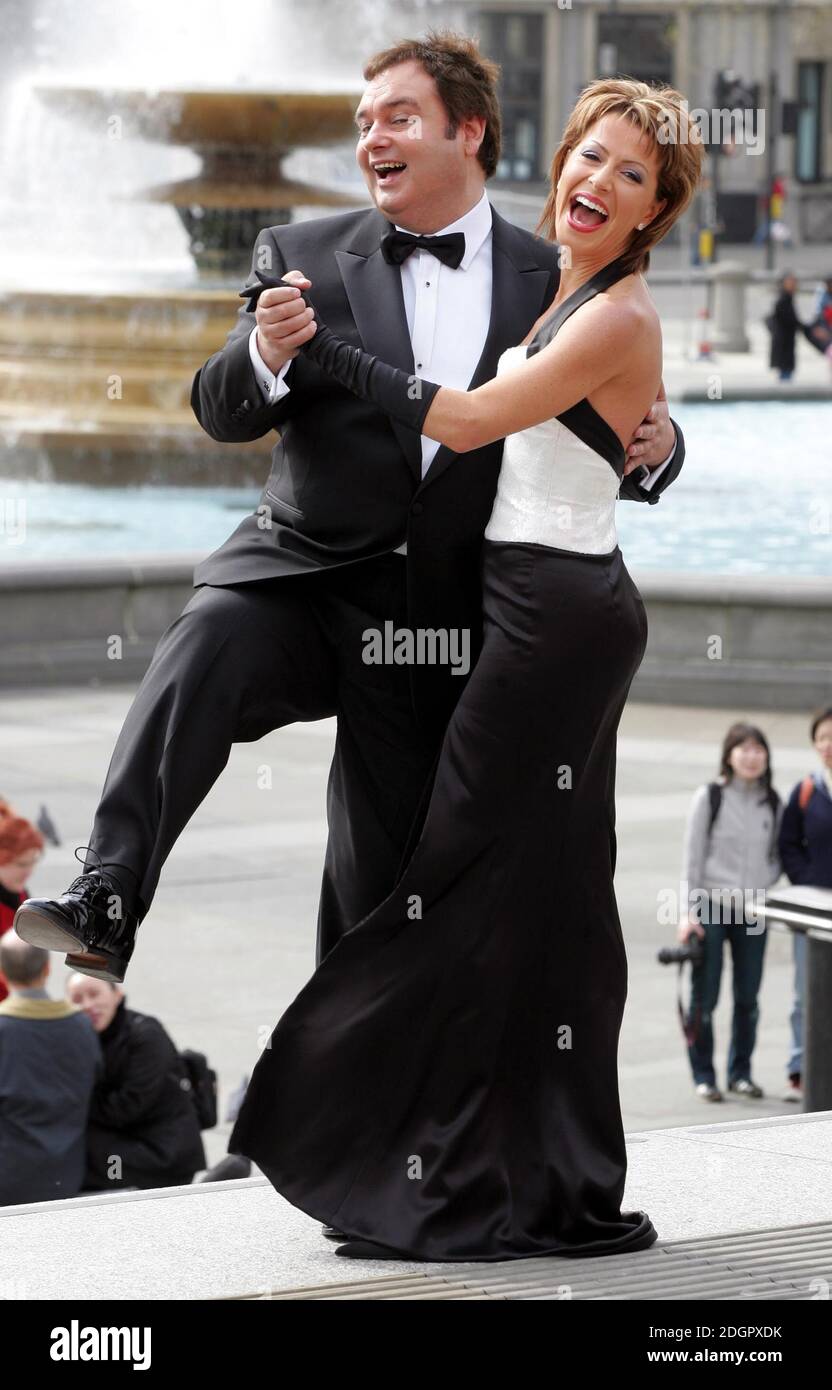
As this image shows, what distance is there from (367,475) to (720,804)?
16.2 ft

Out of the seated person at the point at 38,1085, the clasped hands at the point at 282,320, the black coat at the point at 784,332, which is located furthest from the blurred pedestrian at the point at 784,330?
the clasped hands at the point at 282,320

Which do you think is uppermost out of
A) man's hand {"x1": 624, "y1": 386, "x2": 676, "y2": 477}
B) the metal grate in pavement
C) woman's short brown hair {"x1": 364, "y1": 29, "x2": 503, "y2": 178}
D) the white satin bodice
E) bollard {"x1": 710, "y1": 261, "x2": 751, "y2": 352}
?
bollard {"x1": 710, "y1": 261, "x2": 751, "y2": 352}

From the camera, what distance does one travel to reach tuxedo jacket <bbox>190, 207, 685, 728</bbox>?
4891 millimetres

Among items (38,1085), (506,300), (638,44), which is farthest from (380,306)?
(638,44)

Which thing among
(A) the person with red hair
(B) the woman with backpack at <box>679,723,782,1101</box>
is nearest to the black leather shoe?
(A) the person with red hair

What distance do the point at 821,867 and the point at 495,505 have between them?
16.3 ft

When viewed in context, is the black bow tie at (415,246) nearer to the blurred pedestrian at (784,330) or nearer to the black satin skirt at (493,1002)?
the black satin skirt at (493,1002)

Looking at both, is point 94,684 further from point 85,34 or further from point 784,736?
point 85,34

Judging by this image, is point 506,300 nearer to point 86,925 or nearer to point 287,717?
point 287,717

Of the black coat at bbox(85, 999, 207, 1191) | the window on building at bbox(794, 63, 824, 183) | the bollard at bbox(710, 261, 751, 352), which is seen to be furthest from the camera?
the window on building at bbox(794, 63, 824, 183)

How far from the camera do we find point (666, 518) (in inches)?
838

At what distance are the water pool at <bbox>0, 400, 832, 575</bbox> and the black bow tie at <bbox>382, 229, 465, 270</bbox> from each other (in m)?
11.5

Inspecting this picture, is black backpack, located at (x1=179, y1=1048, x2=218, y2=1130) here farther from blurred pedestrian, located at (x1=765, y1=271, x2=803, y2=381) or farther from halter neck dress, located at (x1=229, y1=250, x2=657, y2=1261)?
blurred pedestrian, located at (x1=765, y1=271, x2=803, y2=381)

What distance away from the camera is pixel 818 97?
64062mm
